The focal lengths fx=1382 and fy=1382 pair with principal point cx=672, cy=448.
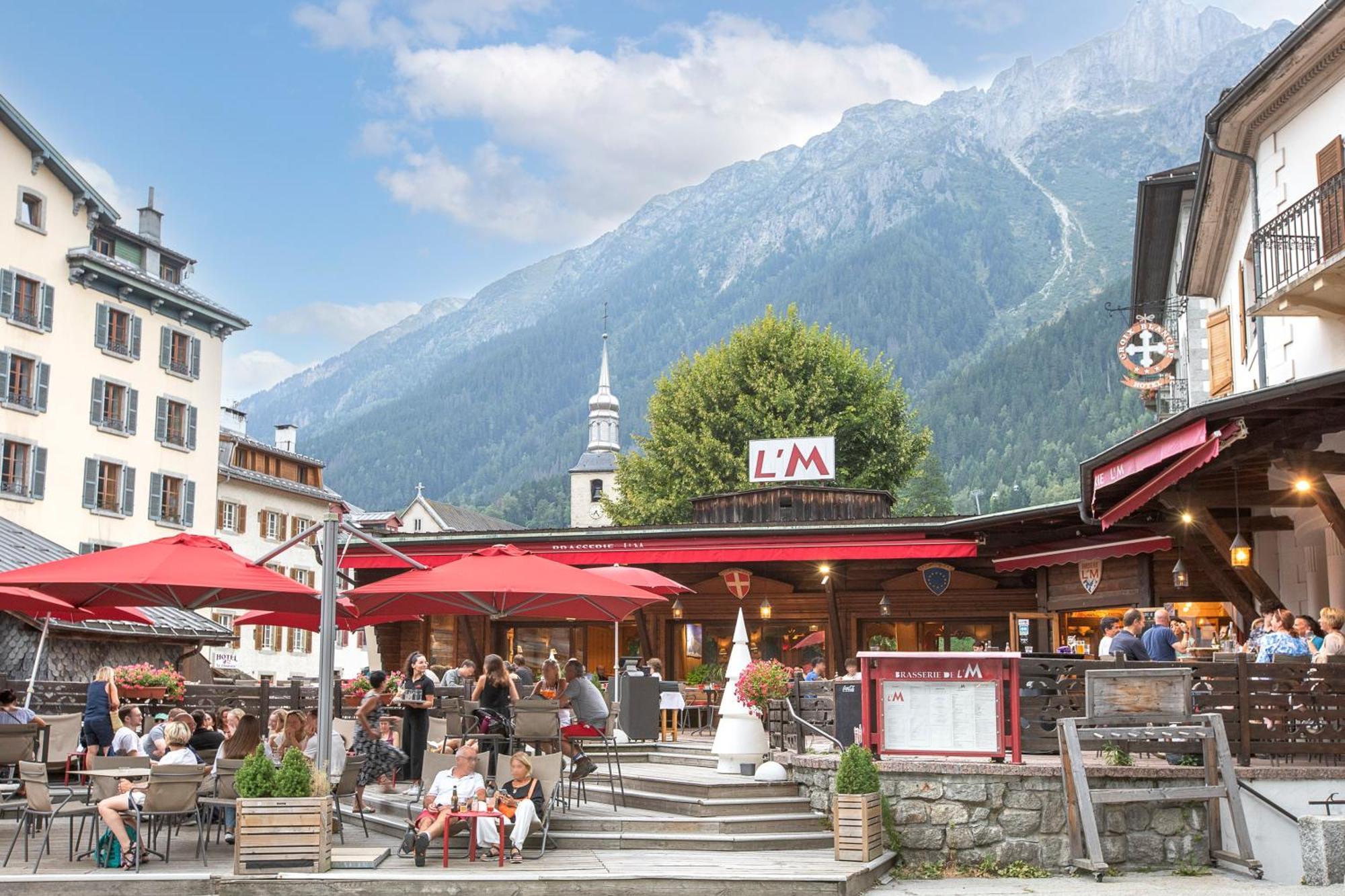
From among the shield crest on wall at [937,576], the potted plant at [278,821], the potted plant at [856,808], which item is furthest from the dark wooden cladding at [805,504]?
the potted plant at [278,821]

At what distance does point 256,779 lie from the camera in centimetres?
1038

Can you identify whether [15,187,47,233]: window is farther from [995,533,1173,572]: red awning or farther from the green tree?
the green tree

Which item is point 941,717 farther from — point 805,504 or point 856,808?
point 805,504

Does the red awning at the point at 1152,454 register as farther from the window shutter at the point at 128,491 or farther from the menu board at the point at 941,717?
the window shutter at the point at 128,491

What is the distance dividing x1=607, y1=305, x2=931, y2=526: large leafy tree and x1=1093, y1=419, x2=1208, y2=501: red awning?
26161mm

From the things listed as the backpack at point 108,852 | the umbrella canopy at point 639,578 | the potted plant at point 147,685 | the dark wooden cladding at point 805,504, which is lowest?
the backpack at point 108,852

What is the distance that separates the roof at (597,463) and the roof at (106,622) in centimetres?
7963

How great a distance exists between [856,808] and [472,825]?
306cm

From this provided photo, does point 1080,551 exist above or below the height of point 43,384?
below

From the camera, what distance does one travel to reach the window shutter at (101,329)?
127 ft

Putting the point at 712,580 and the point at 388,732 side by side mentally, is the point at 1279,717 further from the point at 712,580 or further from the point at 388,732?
the point at 712,580

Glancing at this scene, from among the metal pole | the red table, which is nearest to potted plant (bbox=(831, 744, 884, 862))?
the red table

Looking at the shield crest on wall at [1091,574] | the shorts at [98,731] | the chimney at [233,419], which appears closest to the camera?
the shorts at [98,731]

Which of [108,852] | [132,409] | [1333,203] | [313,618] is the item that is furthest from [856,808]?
[132,409]
